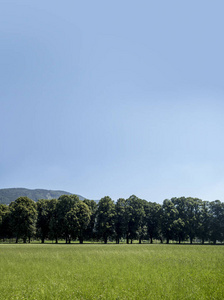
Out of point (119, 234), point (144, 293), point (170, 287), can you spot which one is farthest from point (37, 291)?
point (119, 234)

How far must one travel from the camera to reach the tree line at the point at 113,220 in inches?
3179

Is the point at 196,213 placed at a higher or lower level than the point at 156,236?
higher

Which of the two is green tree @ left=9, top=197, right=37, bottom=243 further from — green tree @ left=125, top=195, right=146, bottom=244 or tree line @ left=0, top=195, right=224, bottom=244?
green tree @ left=125, top=195, right=146, bottom=244

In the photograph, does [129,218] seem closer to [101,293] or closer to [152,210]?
[152,210]

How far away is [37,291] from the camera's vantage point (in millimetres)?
13203

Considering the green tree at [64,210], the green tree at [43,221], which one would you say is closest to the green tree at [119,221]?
the green tree at [64,210]

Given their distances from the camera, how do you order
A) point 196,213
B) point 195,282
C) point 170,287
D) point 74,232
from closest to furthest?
point 170,287 < point 195,282 < point 74,232 < point 196,213

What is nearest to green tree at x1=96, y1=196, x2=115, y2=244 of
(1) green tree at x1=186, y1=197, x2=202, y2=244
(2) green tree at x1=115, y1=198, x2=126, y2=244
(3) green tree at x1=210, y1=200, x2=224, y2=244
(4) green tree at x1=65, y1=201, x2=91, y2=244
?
(2) green tree at x1=115, y1=198, x2=126, y2=244

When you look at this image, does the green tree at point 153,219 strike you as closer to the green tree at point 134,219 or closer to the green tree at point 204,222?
the green tree at point 134,219

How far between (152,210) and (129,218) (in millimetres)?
14728

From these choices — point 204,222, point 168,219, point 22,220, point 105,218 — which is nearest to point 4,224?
point 22,220

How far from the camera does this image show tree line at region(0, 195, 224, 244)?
8075cm

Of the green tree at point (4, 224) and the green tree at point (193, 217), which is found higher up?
the green tree at point (193, 217)

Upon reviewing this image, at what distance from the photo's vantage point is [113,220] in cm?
8456
